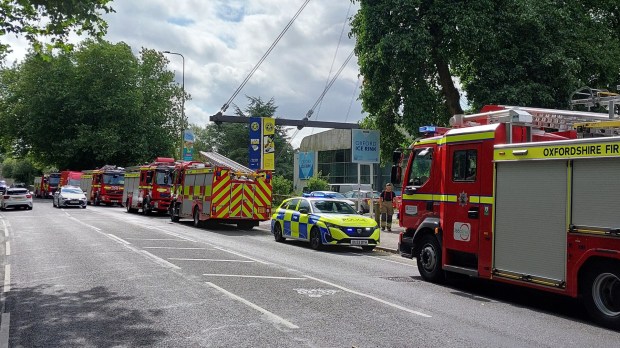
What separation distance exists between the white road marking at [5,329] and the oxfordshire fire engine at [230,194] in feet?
51.2

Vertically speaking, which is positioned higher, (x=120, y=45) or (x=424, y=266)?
(x=120, y=45)

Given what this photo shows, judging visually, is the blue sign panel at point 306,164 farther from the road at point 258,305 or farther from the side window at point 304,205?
the road at point 258,305

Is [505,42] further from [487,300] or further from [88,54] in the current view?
[88,54]

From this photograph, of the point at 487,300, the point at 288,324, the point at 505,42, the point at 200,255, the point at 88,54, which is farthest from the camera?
the point at 88,54

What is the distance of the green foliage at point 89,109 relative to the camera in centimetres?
5734

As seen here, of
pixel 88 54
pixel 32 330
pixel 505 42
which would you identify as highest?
pixel 88 54

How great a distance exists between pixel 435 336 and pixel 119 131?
183ft

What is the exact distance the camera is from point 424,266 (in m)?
11.7

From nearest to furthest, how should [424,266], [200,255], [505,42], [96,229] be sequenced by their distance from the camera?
[424,266], [200,255], [505,42], [96,229]

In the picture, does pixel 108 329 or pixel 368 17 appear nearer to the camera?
pixel 108 329

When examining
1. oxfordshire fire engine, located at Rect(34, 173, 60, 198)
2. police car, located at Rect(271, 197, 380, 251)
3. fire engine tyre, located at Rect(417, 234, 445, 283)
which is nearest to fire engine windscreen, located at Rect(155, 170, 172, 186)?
police car, located at Rect(271, 197, 380, 251)

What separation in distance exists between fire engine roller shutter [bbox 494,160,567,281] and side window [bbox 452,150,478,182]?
0.66m

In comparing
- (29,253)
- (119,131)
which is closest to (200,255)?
(29,253)

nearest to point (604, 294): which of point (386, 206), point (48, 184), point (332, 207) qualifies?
point (332, 207)
